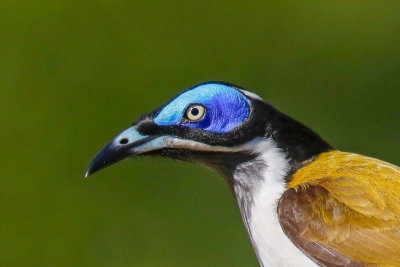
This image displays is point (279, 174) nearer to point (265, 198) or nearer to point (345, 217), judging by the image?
point (265, 198)

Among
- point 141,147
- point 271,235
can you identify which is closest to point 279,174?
point 271,235

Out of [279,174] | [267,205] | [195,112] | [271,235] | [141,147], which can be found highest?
[195,112]

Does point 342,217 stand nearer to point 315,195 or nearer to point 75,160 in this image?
point 315,195

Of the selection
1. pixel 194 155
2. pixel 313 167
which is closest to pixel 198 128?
pixel 194 155

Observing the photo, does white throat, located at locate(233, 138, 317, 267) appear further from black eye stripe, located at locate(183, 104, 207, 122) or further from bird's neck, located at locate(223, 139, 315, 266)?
black eye stripe, located at locate(183, 104, 207, 122)

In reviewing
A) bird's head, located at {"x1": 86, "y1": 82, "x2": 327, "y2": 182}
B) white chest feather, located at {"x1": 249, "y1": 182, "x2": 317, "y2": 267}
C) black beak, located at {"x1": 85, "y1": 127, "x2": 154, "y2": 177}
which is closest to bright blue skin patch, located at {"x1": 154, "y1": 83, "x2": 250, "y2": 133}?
bird's head, located at {"x1": 86, "y1": 82, "x2": 327, "y2": 182}
